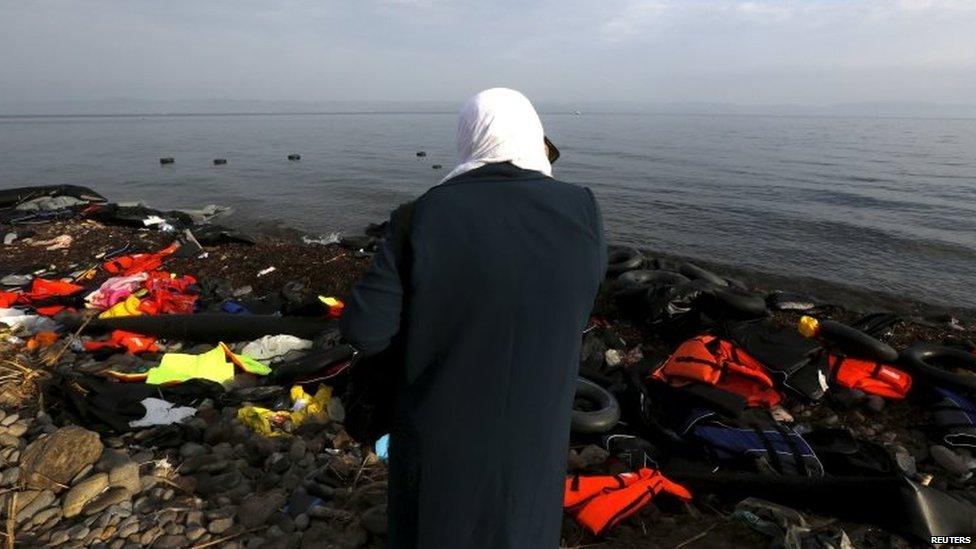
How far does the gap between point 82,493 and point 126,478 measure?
9.7 inches

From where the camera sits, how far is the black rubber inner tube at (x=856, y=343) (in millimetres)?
6250

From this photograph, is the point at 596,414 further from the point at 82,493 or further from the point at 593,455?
the point at 82,493

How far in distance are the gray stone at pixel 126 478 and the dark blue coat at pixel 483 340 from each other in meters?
2.64

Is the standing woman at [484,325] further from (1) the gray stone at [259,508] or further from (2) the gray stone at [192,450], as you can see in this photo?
(2) the gray stone at [192,450]

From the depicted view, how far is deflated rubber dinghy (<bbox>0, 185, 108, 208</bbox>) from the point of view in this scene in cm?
1571

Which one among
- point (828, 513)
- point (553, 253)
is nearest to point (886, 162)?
point (828, 513)

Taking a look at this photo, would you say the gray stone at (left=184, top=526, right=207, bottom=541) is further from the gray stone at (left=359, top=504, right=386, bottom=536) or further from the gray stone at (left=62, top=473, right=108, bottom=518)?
the gray stone at (left=359, top=504, right=386, bottom=536)

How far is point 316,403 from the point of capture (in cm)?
522

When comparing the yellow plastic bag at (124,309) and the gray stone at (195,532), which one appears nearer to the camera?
the gray stone at (195,532)

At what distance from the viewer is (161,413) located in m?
4.89

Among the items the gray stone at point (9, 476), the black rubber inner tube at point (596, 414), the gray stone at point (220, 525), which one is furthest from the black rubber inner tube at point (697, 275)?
the gray stone at point (9, 476)

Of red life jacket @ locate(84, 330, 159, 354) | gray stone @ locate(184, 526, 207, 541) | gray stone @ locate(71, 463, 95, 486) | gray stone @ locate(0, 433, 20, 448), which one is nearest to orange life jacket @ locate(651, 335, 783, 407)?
gray stone @ locate(184, 526, 207, 541)

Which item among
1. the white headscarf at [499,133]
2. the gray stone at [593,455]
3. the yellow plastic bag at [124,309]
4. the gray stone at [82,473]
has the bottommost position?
the gray stone at [593,455]

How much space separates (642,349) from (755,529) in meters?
3.73
